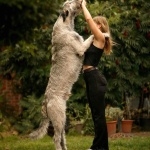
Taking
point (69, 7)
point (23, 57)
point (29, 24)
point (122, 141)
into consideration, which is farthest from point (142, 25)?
point (29, 24)

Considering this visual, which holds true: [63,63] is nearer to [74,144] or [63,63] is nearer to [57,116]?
[57,116]

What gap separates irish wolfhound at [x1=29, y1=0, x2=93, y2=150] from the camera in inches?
298

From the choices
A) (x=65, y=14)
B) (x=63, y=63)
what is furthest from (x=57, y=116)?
(x=65, y=14)

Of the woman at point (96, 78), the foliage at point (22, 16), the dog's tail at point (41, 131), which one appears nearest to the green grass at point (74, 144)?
the dog's tail at point (41, 131)

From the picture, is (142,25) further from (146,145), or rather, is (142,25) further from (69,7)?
(69,7)

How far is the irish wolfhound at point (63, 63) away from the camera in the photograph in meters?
7.57

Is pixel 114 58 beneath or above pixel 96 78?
above

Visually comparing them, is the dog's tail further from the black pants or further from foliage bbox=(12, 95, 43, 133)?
foliage bbox=(12, 95, 43, 133)

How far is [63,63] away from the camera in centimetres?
770

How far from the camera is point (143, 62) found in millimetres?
12594

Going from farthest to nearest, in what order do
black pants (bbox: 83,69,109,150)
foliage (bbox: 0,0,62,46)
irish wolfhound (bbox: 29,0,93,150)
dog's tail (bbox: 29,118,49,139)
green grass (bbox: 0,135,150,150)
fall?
green grass (bbox: 0,135,150,150) → dog's tail (bbox: 29,118,49,139) → black pants (bbox: 83,69,109,150) → irish wolfhound (bbox: 29,0,93,150) → foliage (bbox: 0,0,62,46)

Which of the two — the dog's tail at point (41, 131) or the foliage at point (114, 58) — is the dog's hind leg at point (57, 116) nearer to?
the dog's tail at point (41, 131)

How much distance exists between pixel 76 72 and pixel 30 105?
472 cm

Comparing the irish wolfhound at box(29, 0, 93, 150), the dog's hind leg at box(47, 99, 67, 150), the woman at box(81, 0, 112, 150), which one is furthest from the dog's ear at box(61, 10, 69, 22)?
the dog's hind leg at box(47, 99, 67, 150)
